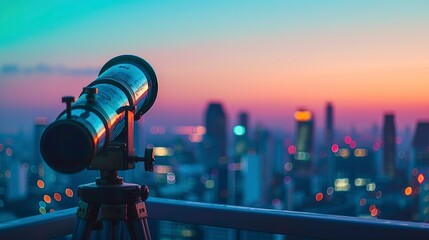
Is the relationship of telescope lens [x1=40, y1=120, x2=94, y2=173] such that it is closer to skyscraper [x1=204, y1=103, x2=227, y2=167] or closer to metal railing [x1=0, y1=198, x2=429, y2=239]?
metal railing [x1=0, y1=198, x2=429, y2=239]

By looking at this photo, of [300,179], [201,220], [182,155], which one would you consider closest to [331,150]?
[300,179]

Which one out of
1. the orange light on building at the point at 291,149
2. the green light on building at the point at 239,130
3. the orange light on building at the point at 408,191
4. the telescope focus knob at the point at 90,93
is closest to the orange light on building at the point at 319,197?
the green light on building at the point at 239,130

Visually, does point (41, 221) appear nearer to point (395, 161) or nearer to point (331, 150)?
point (395, 161)

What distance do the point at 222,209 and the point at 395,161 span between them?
52.6 feet

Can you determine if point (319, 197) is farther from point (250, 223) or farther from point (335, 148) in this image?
point (250, 223)

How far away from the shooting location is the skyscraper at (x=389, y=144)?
15.5 meters

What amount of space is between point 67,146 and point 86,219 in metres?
0.26

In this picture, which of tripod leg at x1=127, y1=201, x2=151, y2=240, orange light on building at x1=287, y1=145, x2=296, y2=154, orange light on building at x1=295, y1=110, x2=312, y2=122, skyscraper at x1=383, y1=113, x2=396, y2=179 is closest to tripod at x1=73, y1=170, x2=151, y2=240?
tripod leg at x1=127, y1=201, x2=151, y2=240

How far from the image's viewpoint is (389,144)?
1538cm

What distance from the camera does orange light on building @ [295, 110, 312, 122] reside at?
1151 inches

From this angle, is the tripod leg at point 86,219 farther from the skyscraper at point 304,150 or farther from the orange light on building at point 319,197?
the skyscraper at point 304,150

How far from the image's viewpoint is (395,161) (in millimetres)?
16484

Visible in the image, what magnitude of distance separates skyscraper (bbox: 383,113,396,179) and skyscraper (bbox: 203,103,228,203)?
535 cm

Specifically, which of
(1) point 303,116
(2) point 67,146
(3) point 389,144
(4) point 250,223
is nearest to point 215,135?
(1) point 303,116
